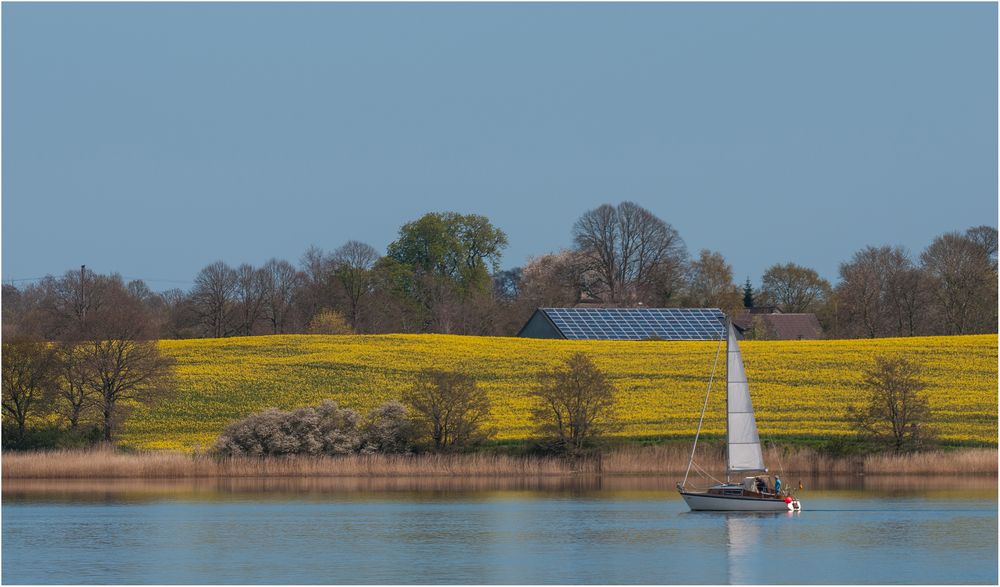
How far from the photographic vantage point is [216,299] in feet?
428

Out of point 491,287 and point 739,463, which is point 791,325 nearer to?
point 491,287

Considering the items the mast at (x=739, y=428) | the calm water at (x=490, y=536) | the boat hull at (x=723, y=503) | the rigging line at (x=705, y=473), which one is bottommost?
the calm water at (x=490, y=536)

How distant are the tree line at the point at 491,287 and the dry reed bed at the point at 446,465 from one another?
47662mm

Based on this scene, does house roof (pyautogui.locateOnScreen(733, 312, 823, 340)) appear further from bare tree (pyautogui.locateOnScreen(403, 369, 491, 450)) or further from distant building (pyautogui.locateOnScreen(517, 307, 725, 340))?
bare tree (pyautogui.locateOnScreen(403, 369, 491, 450))

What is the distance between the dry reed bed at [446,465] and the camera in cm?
6278

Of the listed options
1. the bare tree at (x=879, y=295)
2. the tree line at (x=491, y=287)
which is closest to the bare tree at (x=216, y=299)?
the tree line at (x=491, y=287)

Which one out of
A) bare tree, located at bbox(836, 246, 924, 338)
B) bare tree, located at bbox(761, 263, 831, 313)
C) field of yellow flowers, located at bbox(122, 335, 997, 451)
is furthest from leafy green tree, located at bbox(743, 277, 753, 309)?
field of yellow flowers, located at bbox(122, 335, 997, 451)

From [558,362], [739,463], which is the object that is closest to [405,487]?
[739,463]

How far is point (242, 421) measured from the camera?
223 feet

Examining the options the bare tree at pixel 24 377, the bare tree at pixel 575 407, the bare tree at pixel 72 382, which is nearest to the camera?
the bare tree at pixel 575 407

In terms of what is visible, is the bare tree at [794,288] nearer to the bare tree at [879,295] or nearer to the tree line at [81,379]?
→ the bare tree at [879,295]

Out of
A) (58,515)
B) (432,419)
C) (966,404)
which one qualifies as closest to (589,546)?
(58,515)

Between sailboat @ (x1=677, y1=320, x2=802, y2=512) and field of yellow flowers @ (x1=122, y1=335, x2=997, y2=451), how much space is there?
13.1 m

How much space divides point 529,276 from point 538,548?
114066 millimetres
